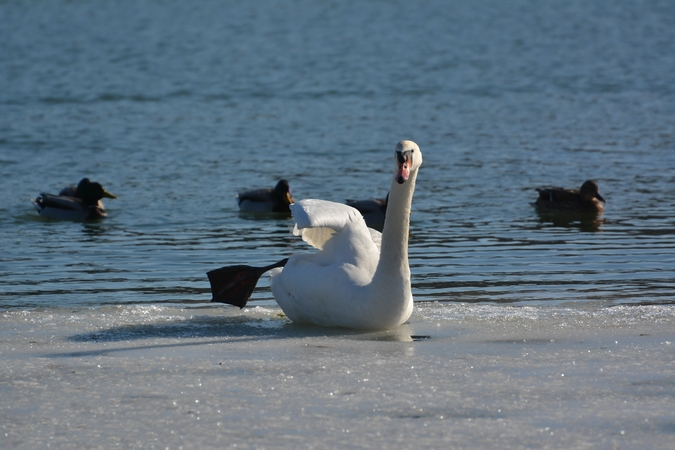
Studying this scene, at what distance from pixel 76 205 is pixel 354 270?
6772 mm

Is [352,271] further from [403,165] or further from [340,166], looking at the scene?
[340,166]

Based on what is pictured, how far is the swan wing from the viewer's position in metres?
6.45

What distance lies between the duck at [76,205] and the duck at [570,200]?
5.00 m

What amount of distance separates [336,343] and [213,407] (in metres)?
1.50

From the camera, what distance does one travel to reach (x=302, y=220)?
21.2 feet

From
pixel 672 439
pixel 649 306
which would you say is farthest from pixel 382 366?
pixel 649 306

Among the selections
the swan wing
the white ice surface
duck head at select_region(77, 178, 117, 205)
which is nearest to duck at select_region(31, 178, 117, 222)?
duck head at select_region(77, 178, 117, 205)

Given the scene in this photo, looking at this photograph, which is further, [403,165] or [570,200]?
[570,200]

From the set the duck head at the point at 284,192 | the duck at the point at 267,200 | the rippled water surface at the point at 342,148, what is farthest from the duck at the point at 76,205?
the duck head at the point at 284,192

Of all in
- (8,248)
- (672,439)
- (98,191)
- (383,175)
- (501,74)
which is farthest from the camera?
(501,74)

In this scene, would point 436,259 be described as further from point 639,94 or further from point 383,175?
point 639,94

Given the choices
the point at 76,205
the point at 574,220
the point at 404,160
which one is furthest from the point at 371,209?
the point at 404,160

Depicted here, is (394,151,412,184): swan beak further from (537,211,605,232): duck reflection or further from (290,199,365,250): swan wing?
(537,211,605,232): duck reflection

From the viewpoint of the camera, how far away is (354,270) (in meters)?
6.52
